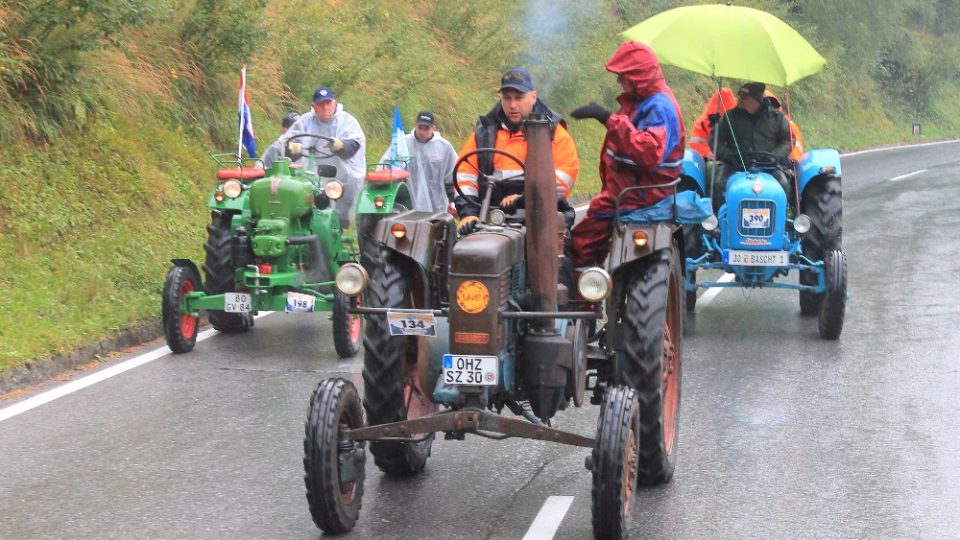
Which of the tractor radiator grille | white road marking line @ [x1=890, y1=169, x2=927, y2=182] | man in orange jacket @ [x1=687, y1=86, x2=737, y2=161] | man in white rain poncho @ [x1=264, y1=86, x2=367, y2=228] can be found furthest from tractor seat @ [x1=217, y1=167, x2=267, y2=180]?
white road marking line @ [x1=890, y1=169, x2=927, y2=182]

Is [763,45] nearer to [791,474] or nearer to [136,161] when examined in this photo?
[791,474]

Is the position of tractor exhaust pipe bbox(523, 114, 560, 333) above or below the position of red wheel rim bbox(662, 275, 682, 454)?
above

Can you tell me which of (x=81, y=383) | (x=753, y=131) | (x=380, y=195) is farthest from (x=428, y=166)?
(x=81, y=383)

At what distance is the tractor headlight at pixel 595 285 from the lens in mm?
6348

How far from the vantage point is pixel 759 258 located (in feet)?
39.5

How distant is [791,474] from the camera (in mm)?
7617

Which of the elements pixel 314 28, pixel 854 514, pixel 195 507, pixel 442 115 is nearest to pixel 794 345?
pixel 854 514

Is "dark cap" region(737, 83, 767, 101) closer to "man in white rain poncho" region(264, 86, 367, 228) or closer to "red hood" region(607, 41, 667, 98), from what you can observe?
"man in white rain poncho" region(264, 86, 367, 228)

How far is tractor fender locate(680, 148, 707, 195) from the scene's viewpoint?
12.8 metres

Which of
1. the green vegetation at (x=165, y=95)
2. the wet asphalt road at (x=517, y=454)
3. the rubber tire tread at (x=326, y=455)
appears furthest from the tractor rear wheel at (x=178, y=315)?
the rubber tire tread at (x=326, y=455)

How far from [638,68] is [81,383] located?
4605 millimetres

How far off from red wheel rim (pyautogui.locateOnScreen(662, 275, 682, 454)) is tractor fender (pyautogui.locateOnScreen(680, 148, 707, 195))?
15.8 ft

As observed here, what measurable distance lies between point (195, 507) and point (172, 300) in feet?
13.2

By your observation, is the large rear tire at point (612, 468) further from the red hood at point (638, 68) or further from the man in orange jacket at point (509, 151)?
the red hood at point (638, 68)
